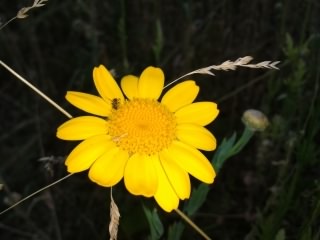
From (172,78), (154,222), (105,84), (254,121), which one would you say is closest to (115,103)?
(105,84)

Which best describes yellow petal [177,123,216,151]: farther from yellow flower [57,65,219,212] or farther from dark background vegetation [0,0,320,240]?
dark background vegetation [0,0,320,240]

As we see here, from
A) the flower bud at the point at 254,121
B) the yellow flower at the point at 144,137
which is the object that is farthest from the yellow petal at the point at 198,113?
the flower bud at the point at 254,121

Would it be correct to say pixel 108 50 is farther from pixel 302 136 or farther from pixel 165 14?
pixel 302 136

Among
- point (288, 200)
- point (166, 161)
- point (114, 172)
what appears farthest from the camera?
point (288, 200)

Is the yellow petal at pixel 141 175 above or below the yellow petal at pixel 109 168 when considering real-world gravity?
below

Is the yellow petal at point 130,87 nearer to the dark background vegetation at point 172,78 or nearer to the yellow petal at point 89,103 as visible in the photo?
the yellow petal at point 89,103

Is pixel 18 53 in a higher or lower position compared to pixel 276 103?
higher

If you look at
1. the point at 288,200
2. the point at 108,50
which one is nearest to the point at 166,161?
the point at 288,200
